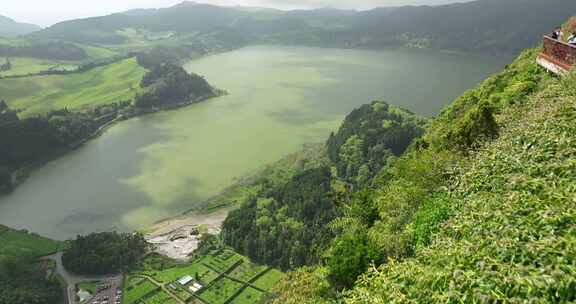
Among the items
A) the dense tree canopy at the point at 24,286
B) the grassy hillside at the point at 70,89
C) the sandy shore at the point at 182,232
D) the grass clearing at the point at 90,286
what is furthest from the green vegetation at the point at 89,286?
the grassy hillside at the point at 70,89

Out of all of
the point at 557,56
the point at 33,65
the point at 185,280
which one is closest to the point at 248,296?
the point at 185,280

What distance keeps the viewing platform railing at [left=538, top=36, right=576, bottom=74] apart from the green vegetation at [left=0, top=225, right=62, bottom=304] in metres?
42.8

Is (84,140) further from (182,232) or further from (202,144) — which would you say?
(182,232)

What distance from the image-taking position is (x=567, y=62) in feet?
52.3

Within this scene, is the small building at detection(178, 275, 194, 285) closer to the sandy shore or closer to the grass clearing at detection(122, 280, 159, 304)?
the grass clearing at detection(122, 280, 159, 304)

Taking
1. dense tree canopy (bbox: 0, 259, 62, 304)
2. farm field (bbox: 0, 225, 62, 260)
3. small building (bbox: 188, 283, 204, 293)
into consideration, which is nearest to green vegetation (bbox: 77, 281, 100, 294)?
dense tree canopy (bbox: 0, 259, 62, 304)

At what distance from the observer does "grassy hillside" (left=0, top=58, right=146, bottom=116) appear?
102 meters

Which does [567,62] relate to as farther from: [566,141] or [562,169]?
[562,169]

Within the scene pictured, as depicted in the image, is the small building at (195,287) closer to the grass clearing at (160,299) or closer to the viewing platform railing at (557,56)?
the grass clearing at (160,299)

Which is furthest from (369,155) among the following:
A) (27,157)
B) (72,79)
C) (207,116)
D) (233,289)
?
(72,79)

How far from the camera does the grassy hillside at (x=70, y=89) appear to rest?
101938 mm

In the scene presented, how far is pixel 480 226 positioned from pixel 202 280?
3563cm

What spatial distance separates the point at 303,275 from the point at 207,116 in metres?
79.5

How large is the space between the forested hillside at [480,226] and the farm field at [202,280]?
22.7 meters
